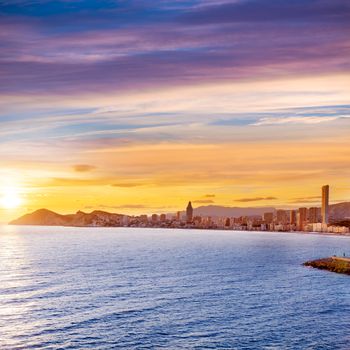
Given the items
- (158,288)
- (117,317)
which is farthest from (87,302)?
(158,288)

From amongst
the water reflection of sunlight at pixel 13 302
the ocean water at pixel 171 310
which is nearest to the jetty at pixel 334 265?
the ocean water at pixel 171 310

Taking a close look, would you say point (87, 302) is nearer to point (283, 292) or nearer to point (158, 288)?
point (158, 288)

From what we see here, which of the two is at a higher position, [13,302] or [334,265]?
[334,265]

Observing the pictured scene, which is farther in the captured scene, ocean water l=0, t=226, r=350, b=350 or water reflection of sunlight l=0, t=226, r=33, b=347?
water reflection of sunlight l=0, t=226, r=33, b=347

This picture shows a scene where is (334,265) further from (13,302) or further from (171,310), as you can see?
(13,302)

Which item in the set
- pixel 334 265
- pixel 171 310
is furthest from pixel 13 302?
pixel 334 265

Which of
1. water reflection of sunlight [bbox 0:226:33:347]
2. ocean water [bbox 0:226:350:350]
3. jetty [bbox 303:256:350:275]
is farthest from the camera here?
jetty [bbox 303:256:350:275]

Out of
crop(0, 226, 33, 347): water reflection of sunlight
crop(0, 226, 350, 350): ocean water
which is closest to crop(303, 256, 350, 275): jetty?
crop(0, 226, 350, 350): ocean water

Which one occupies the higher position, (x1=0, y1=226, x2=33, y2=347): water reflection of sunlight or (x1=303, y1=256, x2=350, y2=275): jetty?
(x1=303, y1=256, x2=350, y2=275): jetty

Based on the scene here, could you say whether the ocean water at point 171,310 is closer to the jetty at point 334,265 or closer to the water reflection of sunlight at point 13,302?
the water reflection of sunlight at point 13,302

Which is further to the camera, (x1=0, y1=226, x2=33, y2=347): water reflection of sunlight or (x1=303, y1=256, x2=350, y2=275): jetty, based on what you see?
(x1=303, y1=256, x2=350, y2=275): jetty

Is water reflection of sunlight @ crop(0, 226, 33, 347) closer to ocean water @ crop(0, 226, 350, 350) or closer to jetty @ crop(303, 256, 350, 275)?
ocean water @ crop(0, 226, 350, 350)

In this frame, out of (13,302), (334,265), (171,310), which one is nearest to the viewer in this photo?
(171,310)

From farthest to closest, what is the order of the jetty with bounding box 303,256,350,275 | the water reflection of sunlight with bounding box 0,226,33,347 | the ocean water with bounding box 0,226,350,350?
the jetty with bounding box 303,256,350,275 → the water reflection of sunlight with bounding box 0,226,33,347 → the ocean water with bounding box 0,226,350,350
